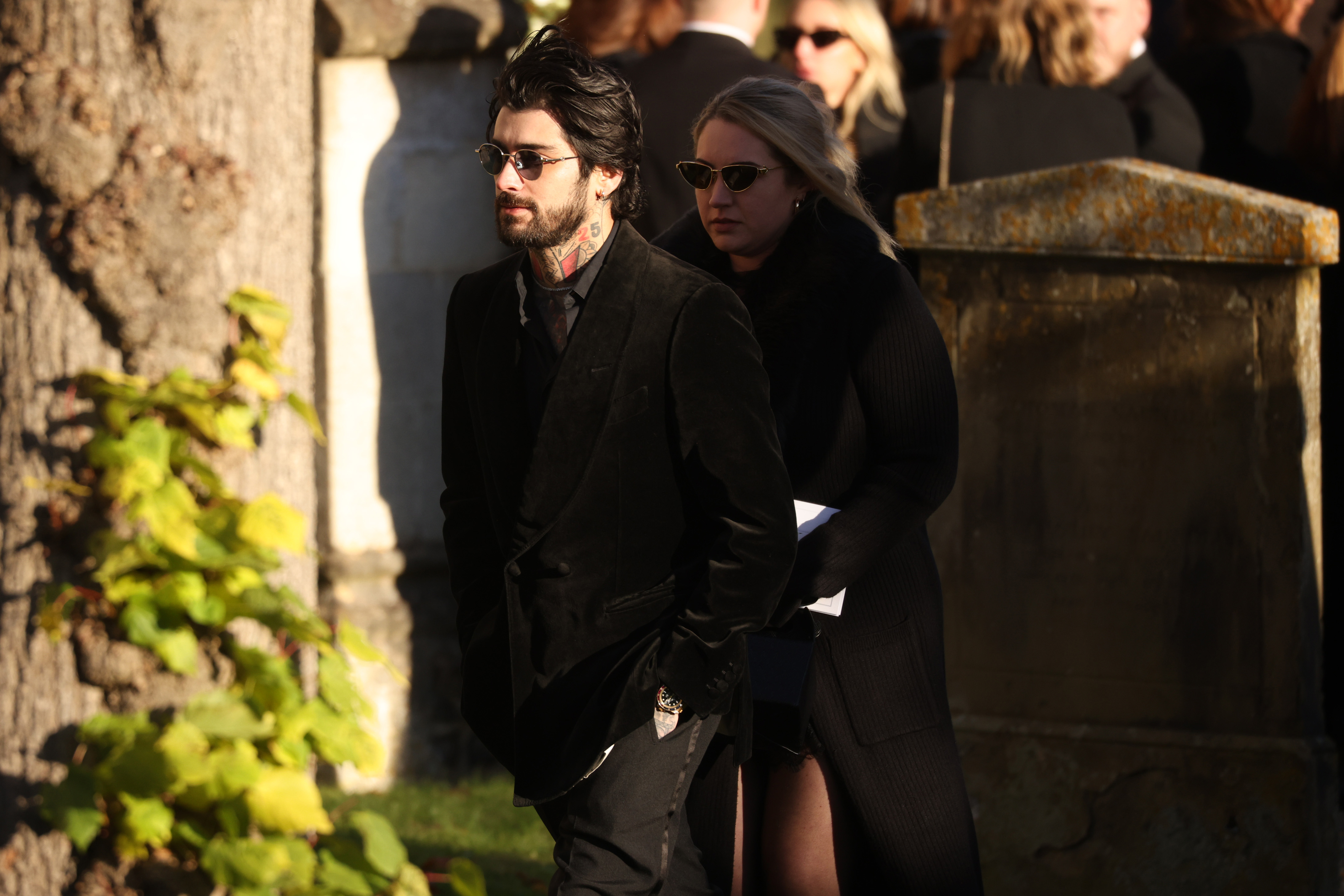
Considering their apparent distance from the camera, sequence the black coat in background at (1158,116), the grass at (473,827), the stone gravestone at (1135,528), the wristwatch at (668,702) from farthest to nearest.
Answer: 1. the black coat in background at (1158,116)
2. the grass at (473,827)
3. the stone gravestone at (1135,528)
4. the wristwatch at (668,702)

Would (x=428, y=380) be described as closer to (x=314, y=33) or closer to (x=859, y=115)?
(x=314, y=33)

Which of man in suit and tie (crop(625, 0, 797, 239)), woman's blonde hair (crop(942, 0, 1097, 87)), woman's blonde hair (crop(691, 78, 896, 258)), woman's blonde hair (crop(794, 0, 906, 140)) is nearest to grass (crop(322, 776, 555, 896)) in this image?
man in suit and tie (crop(625, 0, 797, 239))

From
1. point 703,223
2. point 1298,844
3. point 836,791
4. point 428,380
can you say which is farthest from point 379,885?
point 428,380

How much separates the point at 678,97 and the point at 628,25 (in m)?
0.54

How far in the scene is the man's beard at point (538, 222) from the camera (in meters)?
2.26

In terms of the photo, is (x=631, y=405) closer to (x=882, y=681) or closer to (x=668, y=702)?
(x=668, y=702)

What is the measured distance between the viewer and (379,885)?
244cm

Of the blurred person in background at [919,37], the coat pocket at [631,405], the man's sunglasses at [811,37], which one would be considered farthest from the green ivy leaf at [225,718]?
the blurred person in background at [919,37]

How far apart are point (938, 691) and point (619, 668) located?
747 mm

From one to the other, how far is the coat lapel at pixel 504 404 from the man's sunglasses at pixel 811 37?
8.56ft

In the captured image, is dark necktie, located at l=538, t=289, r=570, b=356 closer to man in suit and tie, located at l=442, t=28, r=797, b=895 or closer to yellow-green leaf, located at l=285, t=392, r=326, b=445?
man in suit and tie, located at l=442, t=28, r=797, b=895

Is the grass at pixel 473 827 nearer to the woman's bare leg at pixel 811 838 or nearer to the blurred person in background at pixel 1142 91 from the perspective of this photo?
the woman's bare leg at pixel 811 838

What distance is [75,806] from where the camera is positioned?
2.27 meters

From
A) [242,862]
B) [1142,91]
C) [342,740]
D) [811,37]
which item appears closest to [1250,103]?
[1142,91]
